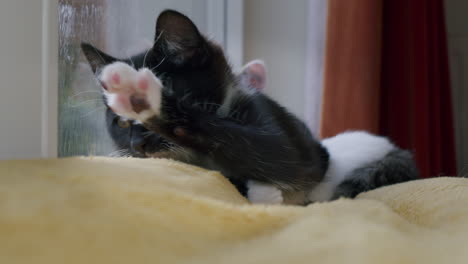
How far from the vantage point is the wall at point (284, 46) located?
6.89 ft

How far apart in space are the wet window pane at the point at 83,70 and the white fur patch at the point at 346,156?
18.1 inches

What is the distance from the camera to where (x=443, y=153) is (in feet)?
7.38

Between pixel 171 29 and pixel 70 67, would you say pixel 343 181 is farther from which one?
pixel 70 67

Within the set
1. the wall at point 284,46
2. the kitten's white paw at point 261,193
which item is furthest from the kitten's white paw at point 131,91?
the wall at point 284,46

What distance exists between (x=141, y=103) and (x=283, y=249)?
0.40 metres

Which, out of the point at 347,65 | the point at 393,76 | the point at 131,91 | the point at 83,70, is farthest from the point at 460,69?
the point at 131,91

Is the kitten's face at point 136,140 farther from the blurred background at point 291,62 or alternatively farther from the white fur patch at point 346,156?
the white fur patch at point 346,156

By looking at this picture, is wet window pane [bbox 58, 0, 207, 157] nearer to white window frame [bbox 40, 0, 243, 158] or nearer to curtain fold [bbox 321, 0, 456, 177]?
white window frame [bbox 40, 0, 243, 158]

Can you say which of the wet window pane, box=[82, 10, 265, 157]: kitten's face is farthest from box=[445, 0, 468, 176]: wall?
box=[82, 10, 265, 157]: kitten's face

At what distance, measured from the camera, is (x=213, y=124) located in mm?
793

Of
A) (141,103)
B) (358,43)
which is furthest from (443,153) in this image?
(141,103)

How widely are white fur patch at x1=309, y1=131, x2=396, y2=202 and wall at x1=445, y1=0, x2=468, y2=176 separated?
4.87ft

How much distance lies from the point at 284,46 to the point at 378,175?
108 cm

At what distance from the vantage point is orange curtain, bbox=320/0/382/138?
174 cm
